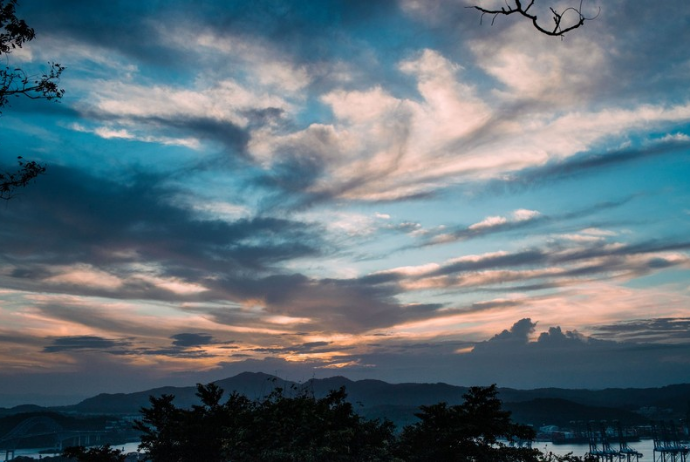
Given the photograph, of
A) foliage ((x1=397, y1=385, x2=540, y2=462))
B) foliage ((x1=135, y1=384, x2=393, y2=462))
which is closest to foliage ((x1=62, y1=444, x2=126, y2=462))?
foliage ((x1=135, y1=384, x2=393, y2=462))

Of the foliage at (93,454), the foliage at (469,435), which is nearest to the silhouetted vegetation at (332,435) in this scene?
the foliage at (469,435)

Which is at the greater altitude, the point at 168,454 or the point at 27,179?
the point at 27,179

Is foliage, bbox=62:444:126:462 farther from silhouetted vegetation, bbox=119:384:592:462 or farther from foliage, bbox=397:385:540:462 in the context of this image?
foliage, bbox=397:385:540:462

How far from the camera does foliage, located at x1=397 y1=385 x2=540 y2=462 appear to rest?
2525cm

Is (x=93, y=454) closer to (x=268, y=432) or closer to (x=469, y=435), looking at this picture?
(x=268, y=432)

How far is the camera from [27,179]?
1595cm

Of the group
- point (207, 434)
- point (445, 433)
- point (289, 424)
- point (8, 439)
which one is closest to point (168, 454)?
point (207, 434)

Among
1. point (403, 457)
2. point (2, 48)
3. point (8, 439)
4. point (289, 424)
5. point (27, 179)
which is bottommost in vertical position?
point (8, 439)

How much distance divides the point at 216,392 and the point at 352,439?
33.6 feet

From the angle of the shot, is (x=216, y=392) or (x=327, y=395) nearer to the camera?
(x=327, y=395)

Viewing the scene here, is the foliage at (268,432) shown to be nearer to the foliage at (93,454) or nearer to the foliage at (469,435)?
the foliage at (469,435)

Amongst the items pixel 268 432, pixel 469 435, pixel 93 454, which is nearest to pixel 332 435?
pixel 268 432

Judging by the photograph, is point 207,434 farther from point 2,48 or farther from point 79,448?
point 2,48

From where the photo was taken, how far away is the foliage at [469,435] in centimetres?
2525
